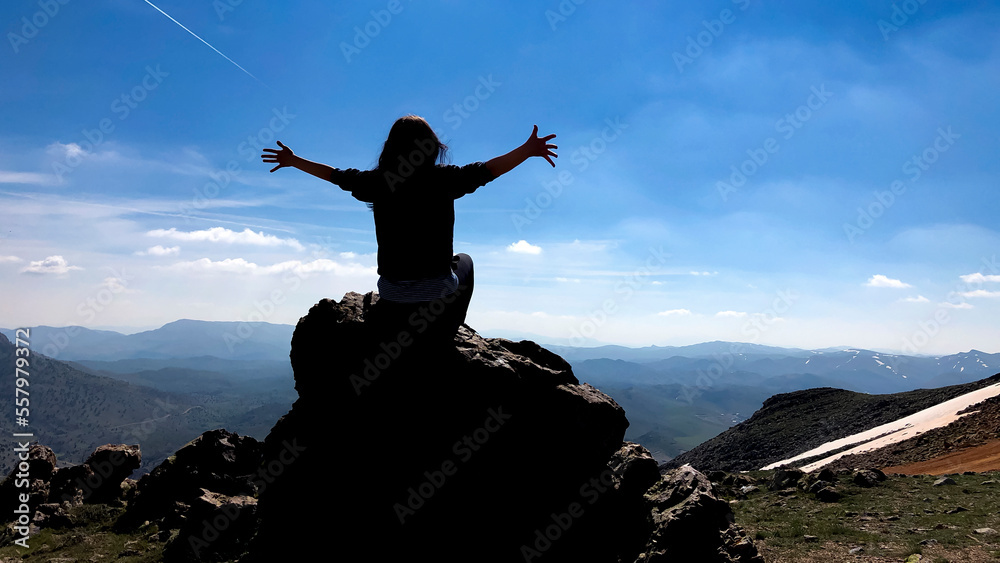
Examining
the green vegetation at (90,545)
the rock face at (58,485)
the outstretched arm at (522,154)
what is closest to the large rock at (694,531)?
the outstretched arm at (522,154)

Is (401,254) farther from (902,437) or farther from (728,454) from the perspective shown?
(728,454)

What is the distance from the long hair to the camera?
7391mm

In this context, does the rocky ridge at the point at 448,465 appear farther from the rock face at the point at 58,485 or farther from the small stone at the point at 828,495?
the rock face at the point at 58,485

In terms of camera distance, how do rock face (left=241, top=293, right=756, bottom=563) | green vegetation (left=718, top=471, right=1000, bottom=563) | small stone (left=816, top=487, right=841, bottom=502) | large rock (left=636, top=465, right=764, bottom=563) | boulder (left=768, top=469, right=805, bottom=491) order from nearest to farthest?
rock face (left=241, top=293, right=756, bottom=563), large rock (left=636, top=465, right=764, bottom=563), green vegetation (left=718, top=471, right=1000, bottom=563), small stone (left=816, top=487, right=841, bottom=502), boulder (left=768, top=469, right=805, bottom=491)

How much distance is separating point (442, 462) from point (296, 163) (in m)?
6.14

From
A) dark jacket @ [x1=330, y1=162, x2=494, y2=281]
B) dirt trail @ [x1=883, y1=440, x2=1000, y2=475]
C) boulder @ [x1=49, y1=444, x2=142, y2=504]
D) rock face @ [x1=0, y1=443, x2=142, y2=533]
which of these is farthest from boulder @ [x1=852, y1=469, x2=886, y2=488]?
rock face @ [x1=0, y1=443, x2=142, y2=533]

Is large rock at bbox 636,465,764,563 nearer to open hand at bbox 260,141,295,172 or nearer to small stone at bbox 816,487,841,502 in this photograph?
open hand at bbox 260,141,295,172

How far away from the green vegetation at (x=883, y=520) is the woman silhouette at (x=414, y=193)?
1501cm

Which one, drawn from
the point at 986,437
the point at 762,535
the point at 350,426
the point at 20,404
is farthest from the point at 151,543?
the point at 986,437

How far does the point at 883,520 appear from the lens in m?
17.9

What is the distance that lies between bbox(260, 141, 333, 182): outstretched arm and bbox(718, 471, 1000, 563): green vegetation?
17.1m

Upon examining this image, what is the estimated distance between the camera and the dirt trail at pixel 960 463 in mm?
32656

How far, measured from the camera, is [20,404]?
58.4 feet

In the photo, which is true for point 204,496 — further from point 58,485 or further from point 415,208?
point 415,208
